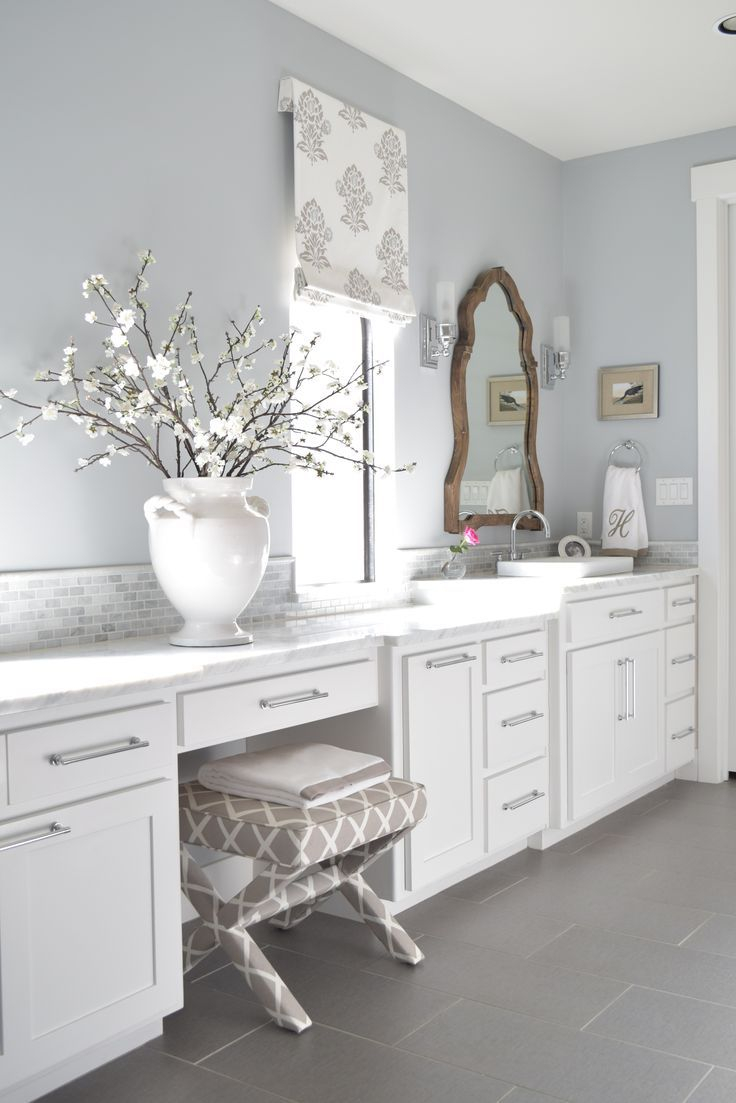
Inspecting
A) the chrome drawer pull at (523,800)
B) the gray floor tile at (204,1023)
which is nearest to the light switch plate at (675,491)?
the chrome drawer pull at (523,800)

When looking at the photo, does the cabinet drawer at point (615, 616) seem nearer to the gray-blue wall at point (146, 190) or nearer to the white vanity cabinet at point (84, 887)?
the gray-blue wall at point (146, 190)

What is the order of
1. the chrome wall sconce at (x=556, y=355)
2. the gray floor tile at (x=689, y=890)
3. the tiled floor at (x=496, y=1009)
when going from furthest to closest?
the chrome wall sconce at (x=556, y=355) → the gray floor tile at (x=689, y=890) → the tiled floor at (x=496, y=1009)

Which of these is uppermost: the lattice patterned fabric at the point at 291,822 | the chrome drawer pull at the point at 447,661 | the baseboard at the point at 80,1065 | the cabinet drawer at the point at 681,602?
the cabinet drawer at the point at 681,602

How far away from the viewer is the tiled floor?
2.04m

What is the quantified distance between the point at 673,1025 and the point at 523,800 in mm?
1037

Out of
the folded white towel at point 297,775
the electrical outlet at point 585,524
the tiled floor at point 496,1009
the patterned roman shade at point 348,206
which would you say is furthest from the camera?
the electrical outlet at point 585,524

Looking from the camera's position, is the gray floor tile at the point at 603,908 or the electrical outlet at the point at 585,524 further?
the electrical outlet at the point at 585,524

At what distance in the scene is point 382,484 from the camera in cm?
372

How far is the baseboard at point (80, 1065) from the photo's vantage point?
76.4 inches

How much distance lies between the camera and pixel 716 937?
8.99 feet

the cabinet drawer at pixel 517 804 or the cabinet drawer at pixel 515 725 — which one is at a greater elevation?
the cabinet drawer at pixel 515 725

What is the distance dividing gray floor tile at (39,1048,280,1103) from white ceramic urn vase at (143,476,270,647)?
88cm

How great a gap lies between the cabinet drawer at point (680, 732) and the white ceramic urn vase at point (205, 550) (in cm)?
222

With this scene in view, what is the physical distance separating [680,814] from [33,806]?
8.84 feet
